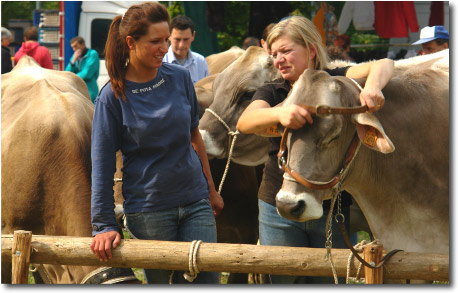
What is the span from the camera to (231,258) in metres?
3.05

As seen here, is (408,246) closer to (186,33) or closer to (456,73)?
(456,73)

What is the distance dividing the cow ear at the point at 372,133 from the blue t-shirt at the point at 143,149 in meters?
0.92

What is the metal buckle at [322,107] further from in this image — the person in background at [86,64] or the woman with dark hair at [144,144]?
the person in background at [86,64]

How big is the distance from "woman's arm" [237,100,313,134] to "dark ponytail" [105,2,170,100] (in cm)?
64

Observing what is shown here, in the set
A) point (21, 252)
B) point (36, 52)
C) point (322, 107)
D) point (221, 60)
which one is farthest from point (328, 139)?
point (36, 52)

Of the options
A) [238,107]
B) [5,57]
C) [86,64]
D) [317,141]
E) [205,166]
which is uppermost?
[317,141]

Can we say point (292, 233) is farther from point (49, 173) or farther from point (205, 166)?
point (49, 173)

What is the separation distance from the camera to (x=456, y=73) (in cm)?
338

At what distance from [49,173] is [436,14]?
7615 mm

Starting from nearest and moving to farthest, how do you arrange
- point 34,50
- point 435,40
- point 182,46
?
point 182,46 → point 435,40 → point 34,50

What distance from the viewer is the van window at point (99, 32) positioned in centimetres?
1291

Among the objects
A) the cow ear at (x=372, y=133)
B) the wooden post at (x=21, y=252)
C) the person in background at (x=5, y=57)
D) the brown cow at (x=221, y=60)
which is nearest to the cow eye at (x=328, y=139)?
the cow ear at (x=372, y=133)

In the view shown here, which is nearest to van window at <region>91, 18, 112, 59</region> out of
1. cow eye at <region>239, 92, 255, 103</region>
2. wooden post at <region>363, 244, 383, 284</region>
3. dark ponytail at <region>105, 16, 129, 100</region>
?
cow eye at <region>239, 92, 255, 103</region>

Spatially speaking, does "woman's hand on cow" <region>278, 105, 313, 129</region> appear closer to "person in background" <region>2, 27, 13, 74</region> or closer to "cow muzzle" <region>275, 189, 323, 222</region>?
"cow muzzle" <region>275, 189, 323, 222</region>
